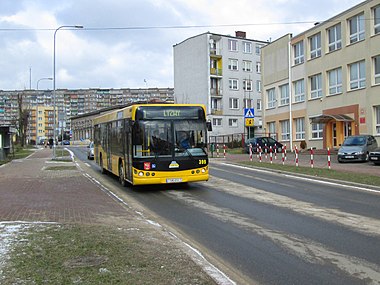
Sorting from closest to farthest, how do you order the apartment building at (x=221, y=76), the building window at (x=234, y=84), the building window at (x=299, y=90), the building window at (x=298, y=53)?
1. the building window at (x=299, y=90)
2. the building window at (x=298, y=53)
3. the apartment building at (x=221, y=76)
4. the building window at (x=234, y=84)

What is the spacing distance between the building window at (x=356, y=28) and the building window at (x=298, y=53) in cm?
707

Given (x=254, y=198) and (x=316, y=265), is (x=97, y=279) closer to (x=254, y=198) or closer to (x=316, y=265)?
(x=316, y=265)

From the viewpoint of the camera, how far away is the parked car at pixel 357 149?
80.3 feet

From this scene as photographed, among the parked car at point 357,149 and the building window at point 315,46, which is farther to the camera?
the building window at point 315,46

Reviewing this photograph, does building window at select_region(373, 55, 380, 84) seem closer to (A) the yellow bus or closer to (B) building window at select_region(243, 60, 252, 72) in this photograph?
(A) the yellow bus

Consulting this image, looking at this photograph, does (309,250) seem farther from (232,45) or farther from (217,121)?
(232,45)

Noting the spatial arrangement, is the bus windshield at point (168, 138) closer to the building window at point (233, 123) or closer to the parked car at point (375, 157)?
the parked car at point (375, 157)

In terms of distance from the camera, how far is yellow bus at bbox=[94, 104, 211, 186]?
533 inches

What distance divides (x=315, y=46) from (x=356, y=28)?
5616 millimetres

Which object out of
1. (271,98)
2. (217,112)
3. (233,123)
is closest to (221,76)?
(217,112)

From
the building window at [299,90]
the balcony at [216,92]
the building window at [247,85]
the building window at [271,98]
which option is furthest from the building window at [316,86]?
the building window at [247,85]

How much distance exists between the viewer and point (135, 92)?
158 metres

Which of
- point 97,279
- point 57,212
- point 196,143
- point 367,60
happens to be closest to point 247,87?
point 367,60

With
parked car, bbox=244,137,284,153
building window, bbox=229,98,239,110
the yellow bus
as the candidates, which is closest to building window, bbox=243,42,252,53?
building window, bbox=229,98,239,110
